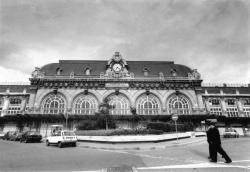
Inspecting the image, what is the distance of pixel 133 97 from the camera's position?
41094 mm

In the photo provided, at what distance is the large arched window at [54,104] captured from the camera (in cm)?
3978

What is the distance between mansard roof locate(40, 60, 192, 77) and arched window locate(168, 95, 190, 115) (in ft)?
23.3

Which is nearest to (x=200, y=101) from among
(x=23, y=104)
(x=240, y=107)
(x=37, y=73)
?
(x=240, y=107)

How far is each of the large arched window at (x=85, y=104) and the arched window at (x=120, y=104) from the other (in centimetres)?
398

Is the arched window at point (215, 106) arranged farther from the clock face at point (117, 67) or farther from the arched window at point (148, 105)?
the clock face at point (117, 67)

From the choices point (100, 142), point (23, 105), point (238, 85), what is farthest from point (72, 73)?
point (238, 85)

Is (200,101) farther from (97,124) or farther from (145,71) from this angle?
(97,124)

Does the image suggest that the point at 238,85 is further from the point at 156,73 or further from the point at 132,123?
the point at 132,123

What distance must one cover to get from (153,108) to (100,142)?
22.5m

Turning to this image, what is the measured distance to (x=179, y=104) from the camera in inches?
1644

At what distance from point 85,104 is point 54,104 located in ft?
23.0


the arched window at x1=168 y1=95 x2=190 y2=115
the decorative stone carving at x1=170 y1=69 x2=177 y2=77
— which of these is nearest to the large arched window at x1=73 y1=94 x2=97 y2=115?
the arched window at x1=168 y1=95 x2=190 y2=115

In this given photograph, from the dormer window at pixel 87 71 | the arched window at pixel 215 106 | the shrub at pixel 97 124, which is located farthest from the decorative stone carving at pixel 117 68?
the arched window at pixel 215 106

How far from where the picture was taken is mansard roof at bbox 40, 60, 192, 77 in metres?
46.1
